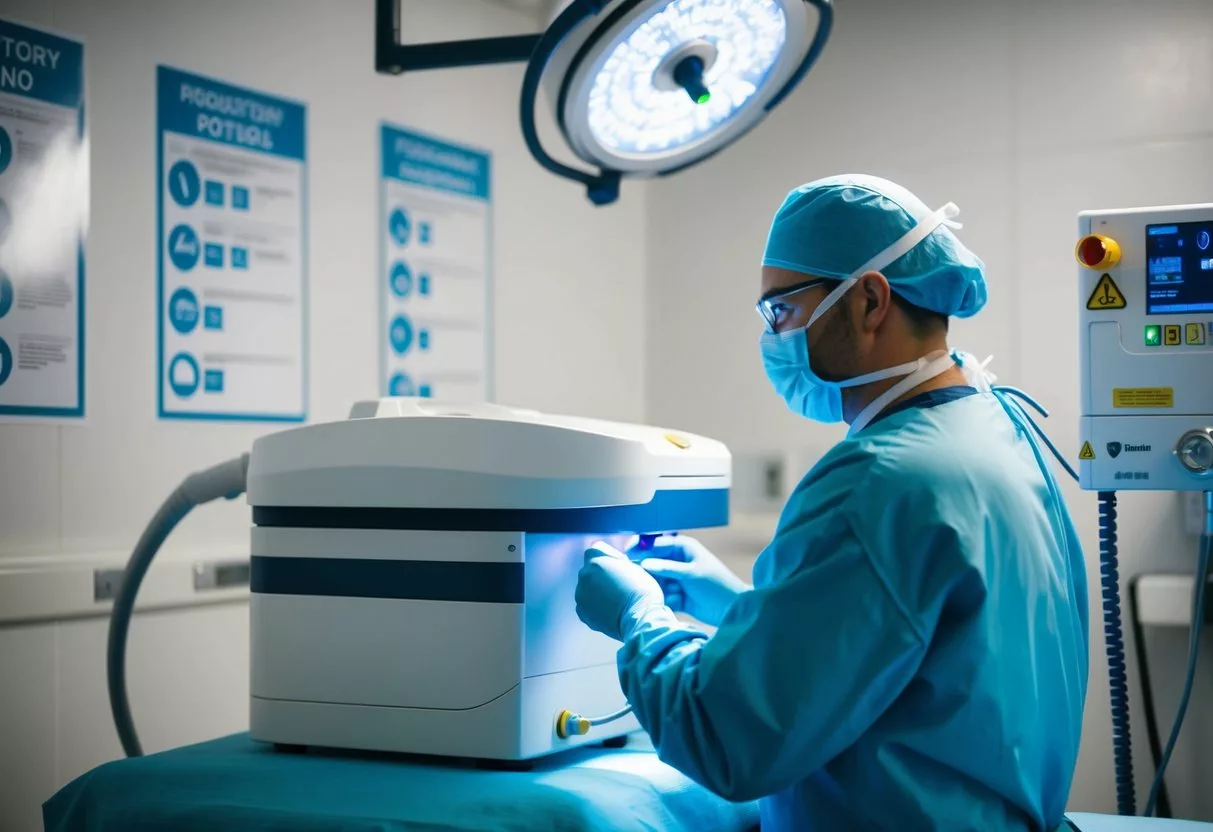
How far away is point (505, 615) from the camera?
1294 mm

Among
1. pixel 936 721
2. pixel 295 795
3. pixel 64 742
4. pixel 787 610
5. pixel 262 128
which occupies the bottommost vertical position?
pixel 64 742

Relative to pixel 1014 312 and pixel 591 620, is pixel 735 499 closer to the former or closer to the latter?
pixel 1014 312

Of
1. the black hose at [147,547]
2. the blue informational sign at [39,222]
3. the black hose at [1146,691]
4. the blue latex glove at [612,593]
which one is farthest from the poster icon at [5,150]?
the black hose at [1146,691]

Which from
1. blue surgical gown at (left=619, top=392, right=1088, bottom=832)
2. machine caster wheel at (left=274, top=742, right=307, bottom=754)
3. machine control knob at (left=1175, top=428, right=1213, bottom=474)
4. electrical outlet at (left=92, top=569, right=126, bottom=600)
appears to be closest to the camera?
blue surgical gown at (left=619, top=392, right=1088, bottom=832)

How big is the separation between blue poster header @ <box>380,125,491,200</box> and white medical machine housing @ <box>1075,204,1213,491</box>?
4.64ft

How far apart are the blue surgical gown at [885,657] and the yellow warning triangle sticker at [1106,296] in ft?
2.53

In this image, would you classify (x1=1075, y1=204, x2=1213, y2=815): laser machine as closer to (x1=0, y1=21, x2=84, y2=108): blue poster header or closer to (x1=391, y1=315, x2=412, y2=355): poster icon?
(x1=391, y1=315, x2=412, y2=355): poster icon

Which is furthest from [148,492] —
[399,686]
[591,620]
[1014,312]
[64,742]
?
[1014,312]

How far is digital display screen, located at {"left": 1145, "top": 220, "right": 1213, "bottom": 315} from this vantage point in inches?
73.2

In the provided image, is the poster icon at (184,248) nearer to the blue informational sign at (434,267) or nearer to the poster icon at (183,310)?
the poster icon at (183,310)

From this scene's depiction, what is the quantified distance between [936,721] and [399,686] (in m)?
0.59

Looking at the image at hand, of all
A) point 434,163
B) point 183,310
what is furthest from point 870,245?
point 434,163

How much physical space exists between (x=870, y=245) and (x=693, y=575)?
0.46m

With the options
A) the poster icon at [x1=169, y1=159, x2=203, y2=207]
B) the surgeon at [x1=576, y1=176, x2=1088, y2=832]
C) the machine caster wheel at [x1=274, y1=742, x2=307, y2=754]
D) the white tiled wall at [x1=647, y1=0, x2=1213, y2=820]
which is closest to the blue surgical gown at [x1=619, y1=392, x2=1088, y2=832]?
the surgeon at [x1=576, y1=176, x2=1088, y2=832]
